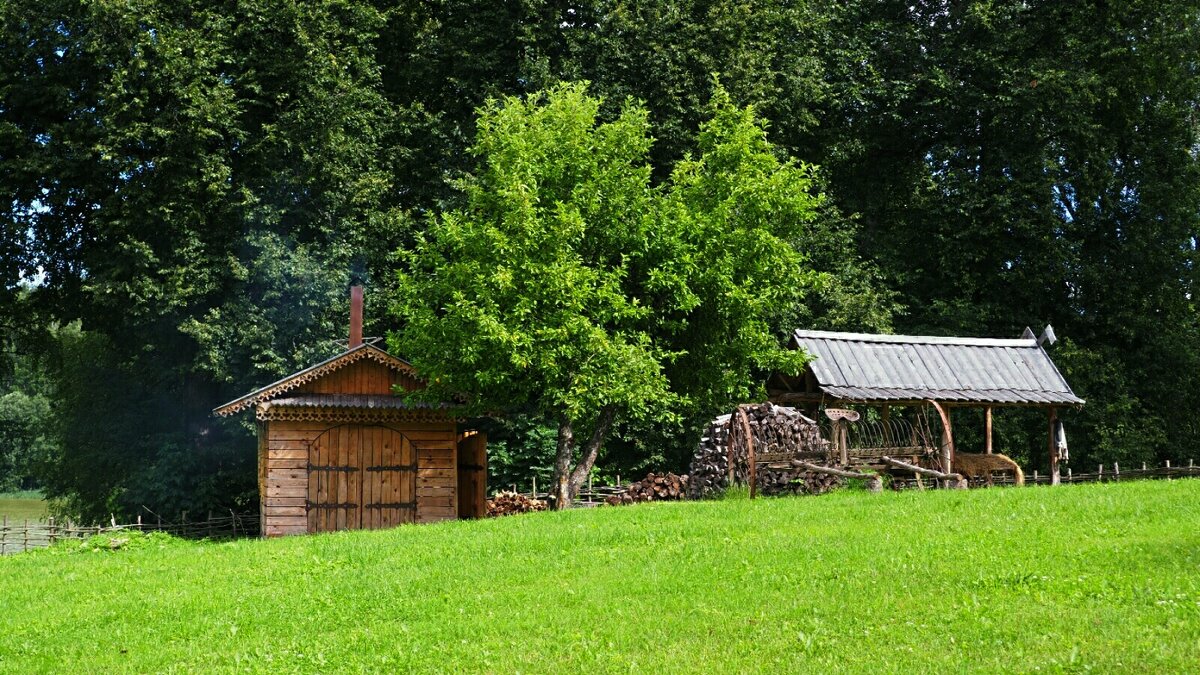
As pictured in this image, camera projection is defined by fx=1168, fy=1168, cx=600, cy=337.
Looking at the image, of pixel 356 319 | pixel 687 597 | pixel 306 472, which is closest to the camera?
pixel 687 597

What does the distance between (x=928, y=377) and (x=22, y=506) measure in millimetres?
53864

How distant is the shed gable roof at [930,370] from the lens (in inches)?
1004

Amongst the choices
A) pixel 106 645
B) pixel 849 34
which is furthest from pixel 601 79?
pixel 106 645

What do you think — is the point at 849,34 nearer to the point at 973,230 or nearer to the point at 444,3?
the point at 973,230

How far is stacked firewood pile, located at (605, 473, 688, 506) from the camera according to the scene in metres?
27.5

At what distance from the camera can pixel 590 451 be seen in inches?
1089

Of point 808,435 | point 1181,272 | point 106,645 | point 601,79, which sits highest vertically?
point 601,79

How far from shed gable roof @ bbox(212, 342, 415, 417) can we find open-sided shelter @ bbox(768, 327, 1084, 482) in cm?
893

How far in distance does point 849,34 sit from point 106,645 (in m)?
34.6

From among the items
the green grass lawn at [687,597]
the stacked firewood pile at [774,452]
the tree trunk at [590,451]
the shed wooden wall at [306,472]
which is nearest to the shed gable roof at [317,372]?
the shed wooden wall at [306,472]

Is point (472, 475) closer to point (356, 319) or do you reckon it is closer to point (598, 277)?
point (356, 319)

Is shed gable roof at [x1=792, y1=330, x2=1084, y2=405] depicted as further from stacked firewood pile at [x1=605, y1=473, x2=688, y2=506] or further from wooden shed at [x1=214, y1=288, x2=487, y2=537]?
wooden shed at [x1=214, y1=288, x2=487, y2=537]

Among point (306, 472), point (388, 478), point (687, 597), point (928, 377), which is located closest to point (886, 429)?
point (928, 377)

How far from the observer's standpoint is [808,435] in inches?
995
